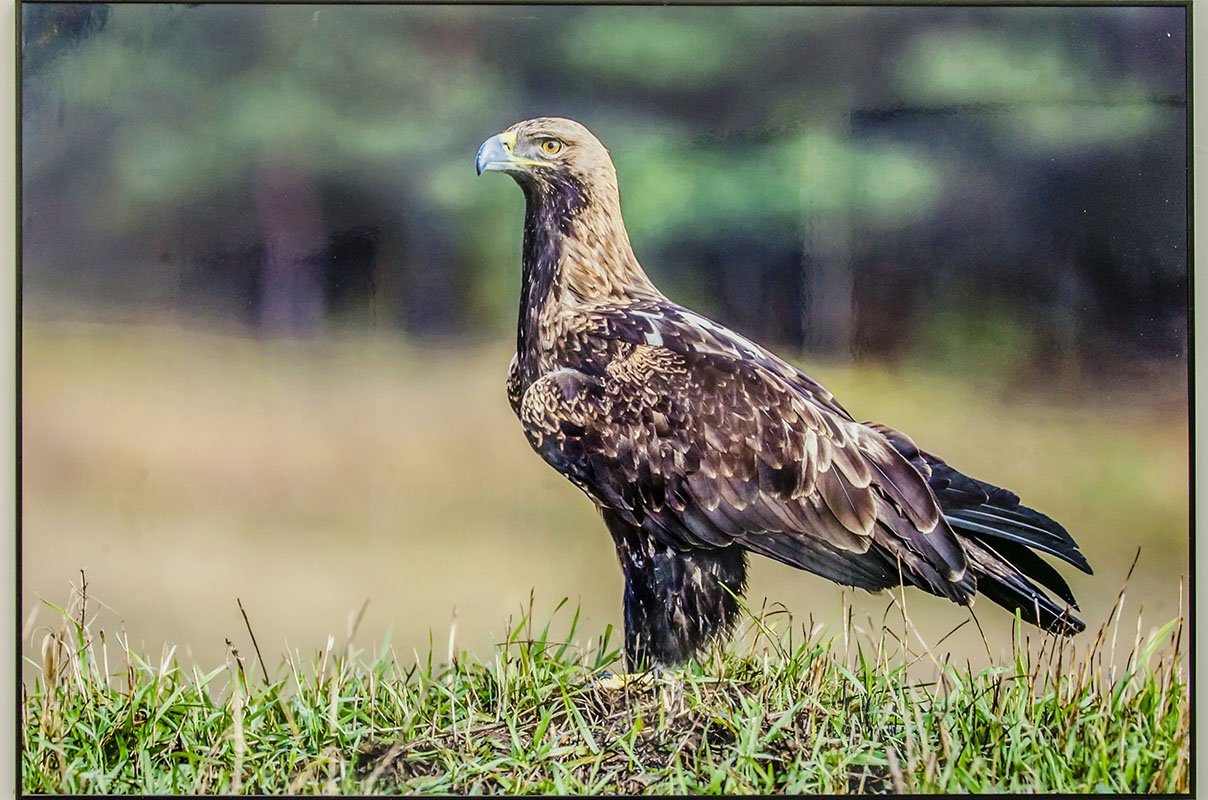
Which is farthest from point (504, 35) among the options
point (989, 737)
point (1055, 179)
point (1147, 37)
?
point (989, 737)

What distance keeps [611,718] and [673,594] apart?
0.36 metres

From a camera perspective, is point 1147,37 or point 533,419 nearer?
point 533,419

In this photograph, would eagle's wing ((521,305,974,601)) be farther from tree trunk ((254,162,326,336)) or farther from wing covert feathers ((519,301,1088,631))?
tree trunk ((254,162,326,336))

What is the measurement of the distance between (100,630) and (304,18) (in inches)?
70.0

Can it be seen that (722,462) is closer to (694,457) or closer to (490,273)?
(694,457)

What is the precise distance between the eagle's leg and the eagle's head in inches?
35.7

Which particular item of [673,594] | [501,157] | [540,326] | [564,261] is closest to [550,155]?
[501,157]

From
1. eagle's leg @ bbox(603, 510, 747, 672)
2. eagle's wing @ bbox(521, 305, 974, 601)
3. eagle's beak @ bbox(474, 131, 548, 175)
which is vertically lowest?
eagle's leg @ bbox(603, 510, 747, 672)

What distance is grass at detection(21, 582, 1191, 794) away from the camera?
8.57 ft

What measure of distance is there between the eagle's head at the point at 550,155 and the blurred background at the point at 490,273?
2.5 inches

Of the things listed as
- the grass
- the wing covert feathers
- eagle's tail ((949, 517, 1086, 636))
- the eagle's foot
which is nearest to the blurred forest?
the wing covert feathers

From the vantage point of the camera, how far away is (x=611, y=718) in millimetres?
2650

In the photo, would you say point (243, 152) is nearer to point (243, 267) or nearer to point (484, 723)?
point (243, 267)

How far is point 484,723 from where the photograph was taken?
2.67 meters
